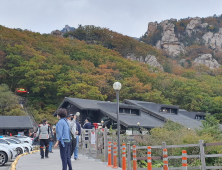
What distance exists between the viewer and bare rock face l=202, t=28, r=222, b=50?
141 m

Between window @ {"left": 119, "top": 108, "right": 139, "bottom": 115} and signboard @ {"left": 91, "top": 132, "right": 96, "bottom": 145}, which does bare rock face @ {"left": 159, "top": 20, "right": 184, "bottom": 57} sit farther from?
signboard @ {"left": 91, "top": 132, "right": 96, "bottom": 145}

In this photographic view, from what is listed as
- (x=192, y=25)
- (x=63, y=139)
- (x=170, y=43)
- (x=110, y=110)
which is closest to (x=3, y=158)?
(x=63, y=139)

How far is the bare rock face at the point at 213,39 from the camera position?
14125cm

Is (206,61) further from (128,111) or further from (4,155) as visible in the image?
(4,155)

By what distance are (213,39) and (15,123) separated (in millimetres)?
132407

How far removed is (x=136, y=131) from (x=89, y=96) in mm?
16224

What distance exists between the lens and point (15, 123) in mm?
34406

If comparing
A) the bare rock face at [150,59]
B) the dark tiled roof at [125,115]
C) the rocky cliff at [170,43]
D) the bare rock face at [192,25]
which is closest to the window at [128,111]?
the dark tiled roof at [125,115]

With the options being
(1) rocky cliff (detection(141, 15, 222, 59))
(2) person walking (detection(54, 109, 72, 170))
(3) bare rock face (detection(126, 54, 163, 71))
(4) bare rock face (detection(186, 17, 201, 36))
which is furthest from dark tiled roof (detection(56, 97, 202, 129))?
(4) bare rock face (detection(186, 17, 201, 36))

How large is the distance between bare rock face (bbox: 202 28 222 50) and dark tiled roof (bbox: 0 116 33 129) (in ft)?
397

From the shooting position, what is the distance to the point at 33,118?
150 feet

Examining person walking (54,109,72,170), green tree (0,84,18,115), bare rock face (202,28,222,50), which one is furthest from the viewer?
bare rock face (202,28,222,50)

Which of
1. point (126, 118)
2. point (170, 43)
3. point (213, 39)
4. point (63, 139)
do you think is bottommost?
point (63, 139)

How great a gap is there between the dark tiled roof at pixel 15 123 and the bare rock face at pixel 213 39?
12103 cm
